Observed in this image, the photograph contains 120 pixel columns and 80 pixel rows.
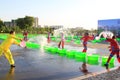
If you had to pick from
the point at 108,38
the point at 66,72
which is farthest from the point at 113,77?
the point at 108,38

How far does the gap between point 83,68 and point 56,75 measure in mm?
2085

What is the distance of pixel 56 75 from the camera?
9.66 meters

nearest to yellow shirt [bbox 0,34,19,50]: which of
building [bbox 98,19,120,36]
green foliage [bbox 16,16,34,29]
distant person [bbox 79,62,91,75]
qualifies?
distant person [bbox 79,62,91,75]

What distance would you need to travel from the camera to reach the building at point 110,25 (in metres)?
44.8

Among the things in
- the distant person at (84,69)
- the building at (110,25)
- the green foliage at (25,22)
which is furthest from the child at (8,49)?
the green foliage at (25,22)

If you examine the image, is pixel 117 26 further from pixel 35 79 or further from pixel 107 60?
pixel 35 79

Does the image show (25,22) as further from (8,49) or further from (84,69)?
(84,69)

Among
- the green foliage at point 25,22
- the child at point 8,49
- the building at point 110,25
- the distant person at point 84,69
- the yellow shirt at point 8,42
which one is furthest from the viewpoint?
the green foliage at point 25,22

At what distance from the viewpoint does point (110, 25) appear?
4650 centimetres

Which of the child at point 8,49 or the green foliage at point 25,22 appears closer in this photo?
the child at point 8,49

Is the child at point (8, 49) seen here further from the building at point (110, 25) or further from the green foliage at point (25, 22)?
the green foliage at point (25, 22)

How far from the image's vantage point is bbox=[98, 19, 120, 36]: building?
44.8 meters

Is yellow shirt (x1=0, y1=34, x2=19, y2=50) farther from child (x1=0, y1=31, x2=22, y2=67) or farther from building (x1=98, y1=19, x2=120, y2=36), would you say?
building (x1=98, y1=19, x2=120, y2=36)

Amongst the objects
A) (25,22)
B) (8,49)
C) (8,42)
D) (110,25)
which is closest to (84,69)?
(8,49)
